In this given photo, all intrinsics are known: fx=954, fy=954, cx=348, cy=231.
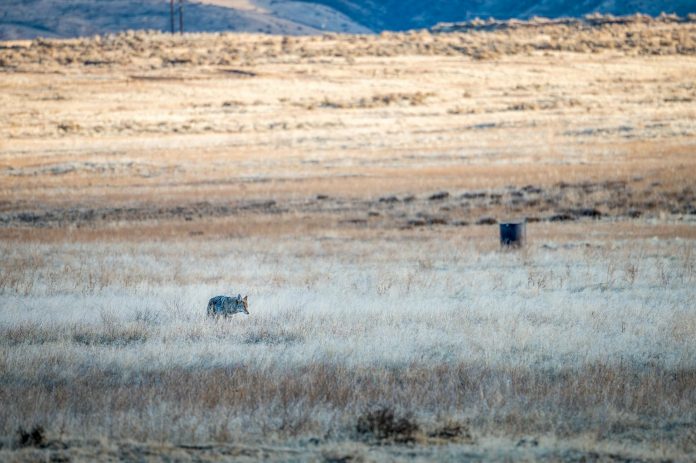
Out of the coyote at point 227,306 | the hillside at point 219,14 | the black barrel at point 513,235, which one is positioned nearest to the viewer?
the coyote at point 227,306

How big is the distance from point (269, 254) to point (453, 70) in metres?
56.7

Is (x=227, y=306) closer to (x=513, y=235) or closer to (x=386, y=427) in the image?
(x=386, y=427)

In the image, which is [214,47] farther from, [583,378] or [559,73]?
[583,378]

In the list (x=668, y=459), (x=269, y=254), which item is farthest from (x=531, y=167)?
(x=668, y=459)

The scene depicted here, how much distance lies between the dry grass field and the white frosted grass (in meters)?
0.06

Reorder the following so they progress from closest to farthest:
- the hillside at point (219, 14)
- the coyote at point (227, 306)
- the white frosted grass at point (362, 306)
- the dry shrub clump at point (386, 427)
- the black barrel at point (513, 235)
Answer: the dry shrub clump at point (386, 427) → the white frosted grass at point (362, 306) → the coyote at point (227, 306) → the black barrel at point (513, 235) → the hillside at point (219, 14)

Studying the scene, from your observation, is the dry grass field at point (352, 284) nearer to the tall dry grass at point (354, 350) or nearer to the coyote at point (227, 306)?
the tall dry grass at point (354, 350)

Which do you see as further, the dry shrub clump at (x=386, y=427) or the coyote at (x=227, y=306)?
the coyote at (x=227, y=306)


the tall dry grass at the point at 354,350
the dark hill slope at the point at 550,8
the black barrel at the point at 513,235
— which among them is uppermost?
the dark hill slope at the point at 550,8

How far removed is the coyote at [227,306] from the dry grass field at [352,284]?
0.85 ft

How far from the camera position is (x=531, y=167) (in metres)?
35.0

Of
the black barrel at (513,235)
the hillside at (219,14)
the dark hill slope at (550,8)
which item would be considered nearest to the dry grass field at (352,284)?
the black barrel at (513,235)

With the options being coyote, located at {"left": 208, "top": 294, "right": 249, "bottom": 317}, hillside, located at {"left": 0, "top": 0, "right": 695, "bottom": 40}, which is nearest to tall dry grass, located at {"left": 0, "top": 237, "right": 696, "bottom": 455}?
coyote, located at {"left": 208, "top": 294, "right": 249, "bottom": 317}

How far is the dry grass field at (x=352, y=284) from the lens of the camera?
22.0ft
